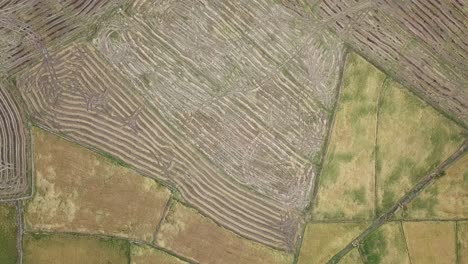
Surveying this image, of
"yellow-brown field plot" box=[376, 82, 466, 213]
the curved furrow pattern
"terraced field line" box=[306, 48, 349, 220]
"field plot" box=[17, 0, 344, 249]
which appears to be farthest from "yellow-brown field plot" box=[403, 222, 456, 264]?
the curved furrow pattern

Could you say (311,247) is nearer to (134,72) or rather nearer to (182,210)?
(182,210)

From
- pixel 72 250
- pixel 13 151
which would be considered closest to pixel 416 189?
pixel 72 250

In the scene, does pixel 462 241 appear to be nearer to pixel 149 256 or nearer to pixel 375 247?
pixel 375 247

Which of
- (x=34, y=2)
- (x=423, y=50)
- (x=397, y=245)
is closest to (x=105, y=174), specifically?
(x=34, y=2)

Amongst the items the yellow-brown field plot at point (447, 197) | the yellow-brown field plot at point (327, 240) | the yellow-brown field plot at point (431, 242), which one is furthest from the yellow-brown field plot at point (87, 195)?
the yellow-brown field plot at point (447, 197)

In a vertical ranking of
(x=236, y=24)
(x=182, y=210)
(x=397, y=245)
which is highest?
(x=236, y=24)

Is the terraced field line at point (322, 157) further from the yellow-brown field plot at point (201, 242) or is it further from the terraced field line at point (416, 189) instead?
the terraced field line at point (416, 189)
